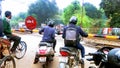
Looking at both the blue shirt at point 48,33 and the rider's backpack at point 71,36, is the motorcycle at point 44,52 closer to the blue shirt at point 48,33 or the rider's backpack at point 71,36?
the rider's backpack at point 71,36

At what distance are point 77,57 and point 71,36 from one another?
0.82m

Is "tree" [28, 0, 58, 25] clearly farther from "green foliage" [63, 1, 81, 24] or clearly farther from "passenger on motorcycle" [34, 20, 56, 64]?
"passenger on motorcycle" [34, 20, 56, 64]

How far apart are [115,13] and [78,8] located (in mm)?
29129

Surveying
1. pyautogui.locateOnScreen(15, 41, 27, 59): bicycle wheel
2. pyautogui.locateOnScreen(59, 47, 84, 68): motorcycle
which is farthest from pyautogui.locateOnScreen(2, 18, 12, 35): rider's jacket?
pyautogui.locateOnScreen(59, 47, 84, 68): motorcycle

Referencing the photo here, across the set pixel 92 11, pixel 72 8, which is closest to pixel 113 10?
pixel 72 8

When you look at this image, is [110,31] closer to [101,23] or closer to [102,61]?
[102,61]

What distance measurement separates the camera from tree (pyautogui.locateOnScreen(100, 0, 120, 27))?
49.6 meters

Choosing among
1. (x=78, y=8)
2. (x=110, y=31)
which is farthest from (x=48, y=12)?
(x=110, y=31)

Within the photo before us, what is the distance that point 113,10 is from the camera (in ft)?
167

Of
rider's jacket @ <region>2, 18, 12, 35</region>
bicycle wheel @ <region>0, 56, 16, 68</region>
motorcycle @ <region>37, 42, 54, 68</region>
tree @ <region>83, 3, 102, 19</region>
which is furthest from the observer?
tree @ <region>83, 3, 102, 19</region>

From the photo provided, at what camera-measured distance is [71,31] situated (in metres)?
9.89

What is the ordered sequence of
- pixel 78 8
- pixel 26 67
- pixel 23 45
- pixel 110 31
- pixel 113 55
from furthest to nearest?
pixel 78 8 < pixel 110 31 < pixel 23 45 < pixel 26 67 < pixel 113 55

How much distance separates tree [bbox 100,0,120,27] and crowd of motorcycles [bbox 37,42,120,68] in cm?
3955

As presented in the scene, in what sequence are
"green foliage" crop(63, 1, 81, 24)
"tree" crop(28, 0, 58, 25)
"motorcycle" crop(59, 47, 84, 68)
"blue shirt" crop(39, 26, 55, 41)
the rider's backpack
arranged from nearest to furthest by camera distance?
"motorcycle" crop(59, 47, 84, 68)
the rider's backpack
"blue shirt" crop(39, 26, 55, 41)
"green foliage" crop(63, 1, 81, 24)
"tree" crop(28, 0, 58, 25)
